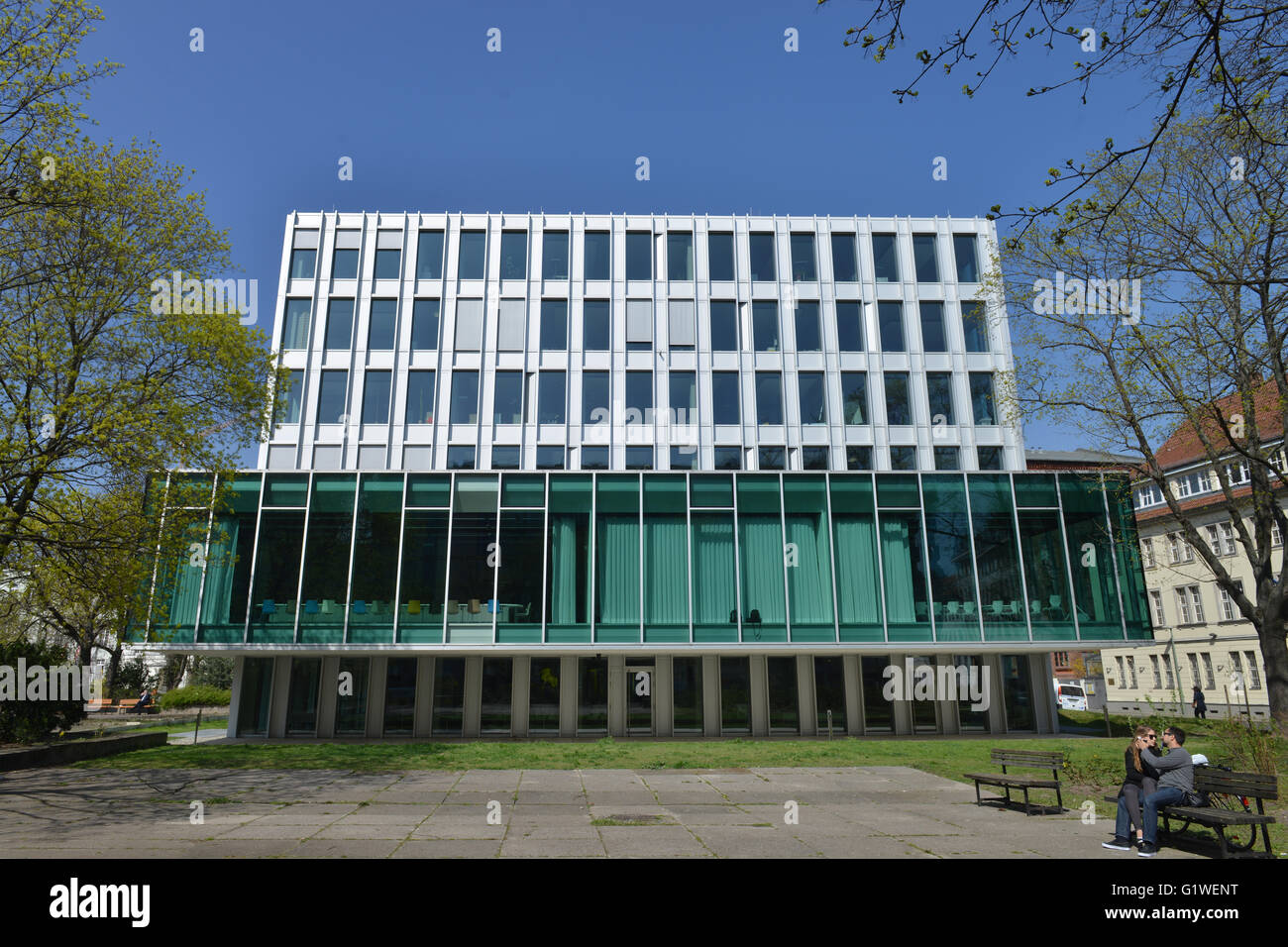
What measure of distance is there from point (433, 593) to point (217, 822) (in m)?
15.2

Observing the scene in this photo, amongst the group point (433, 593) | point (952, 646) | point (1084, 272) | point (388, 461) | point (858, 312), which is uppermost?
point (858, 312)

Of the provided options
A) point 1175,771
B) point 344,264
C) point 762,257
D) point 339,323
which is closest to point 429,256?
point 344,264

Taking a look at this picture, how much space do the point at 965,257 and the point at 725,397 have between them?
522 inches

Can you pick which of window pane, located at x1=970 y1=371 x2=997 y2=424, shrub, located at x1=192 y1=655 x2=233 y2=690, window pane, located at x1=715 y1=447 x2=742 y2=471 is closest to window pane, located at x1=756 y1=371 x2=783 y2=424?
window pane, located at x1=715 y1=447 x2=742 y2=471

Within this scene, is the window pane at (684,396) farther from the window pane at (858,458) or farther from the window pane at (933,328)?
the window pane at (933,328)

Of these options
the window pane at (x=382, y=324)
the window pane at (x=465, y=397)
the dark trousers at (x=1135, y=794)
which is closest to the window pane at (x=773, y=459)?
the window pane at (x=465, y=397)

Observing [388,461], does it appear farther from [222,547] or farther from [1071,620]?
[1071,620]

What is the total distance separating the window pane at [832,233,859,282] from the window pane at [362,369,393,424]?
67.9 feet

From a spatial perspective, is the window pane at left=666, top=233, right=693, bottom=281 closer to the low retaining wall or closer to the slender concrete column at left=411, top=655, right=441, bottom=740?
the slender concrete column at left=411, top=655, right=441, bottom=740

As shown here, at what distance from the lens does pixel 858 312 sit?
36.2 meters

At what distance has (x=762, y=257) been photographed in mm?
36781

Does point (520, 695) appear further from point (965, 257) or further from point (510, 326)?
point (965, 257)

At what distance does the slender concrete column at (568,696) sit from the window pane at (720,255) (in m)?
18.6
